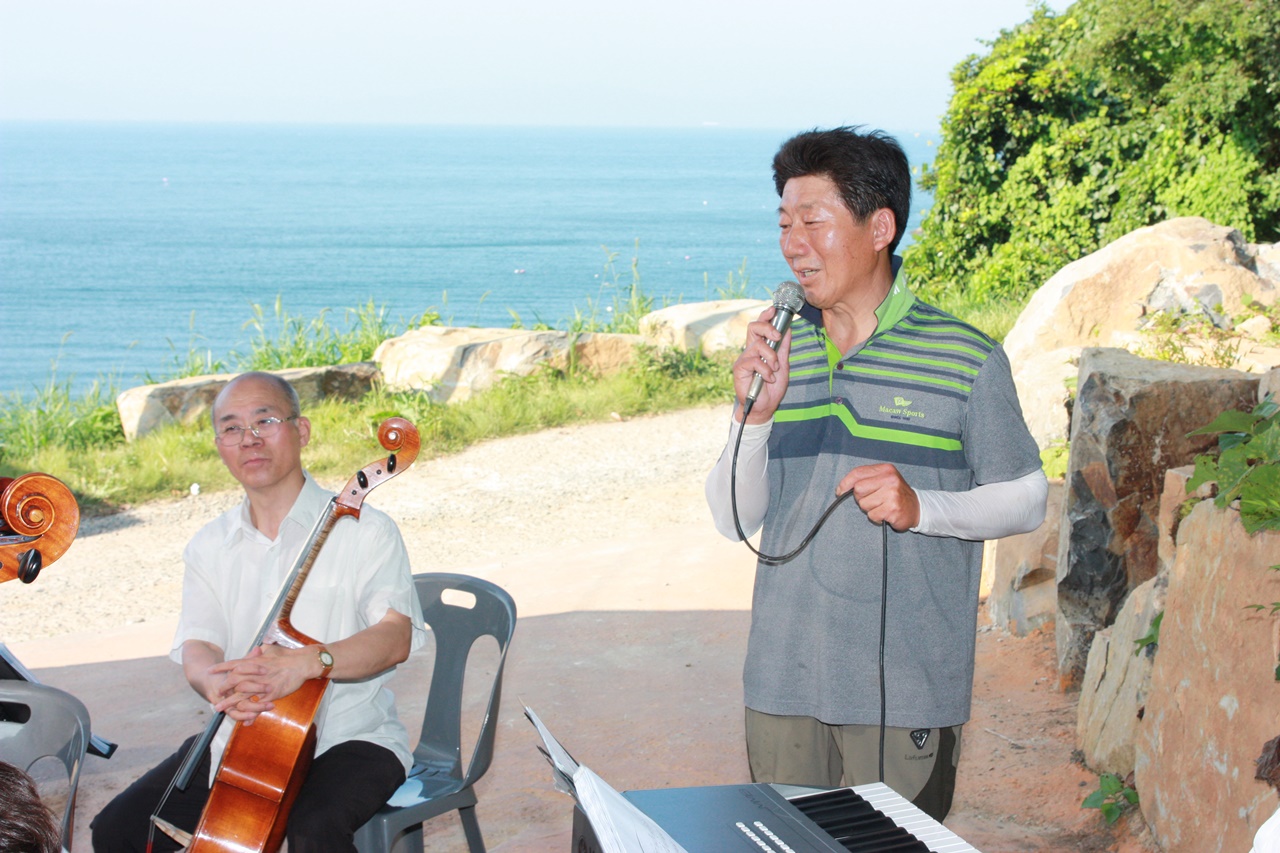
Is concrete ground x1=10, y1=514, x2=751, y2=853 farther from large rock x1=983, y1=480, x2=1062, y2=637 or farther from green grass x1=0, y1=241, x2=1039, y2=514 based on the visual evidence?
green grass x1=0, y1=241, x2=1039, y2=514

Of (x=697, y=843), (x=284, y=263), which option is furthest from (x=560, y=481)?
(x=284, y=263)

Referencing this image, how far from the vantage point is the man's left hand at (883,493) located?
7.33 ft

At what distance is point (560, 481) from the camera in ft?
30.7

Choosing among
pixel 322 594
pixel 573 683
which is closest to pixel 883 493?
pixel 322 594

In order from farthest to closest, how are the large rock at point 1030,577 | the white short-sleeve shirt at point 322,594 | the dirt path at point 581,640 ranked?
the large rock at point 1030,577
the dirt path at point 581,640
the white short-sleeve shirt at point 322,594

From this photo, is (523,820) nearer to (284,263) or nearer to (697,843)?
(697,843)

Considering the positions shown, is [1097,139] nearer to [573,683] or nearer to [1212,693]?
[573,683]

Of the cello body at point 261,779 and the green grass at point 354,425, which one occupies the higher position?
the cello body at point 261,779

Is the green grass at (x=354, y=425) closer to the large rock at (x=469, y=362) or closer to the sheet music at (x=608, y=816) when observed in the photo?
the large rock at (x=469, y=362)

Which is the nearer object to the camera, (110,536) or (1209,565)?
(1209,565)

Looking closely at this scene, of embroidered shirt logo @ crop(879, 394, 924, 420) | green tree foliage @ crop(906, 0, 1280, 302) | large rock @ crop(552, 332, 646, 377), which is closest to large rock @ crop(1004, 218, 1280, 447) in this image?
green tree foliage @ crop(906, 0, 1280, 302)

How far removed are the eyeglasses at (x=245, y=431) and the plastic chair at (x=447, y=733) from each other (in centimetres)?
62

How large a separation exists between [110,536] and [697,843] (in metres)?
7.62

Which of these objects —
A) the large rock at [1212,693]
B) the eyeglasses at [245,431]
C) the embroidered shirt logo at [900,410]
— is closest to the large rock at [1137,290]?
the large rock at [1212,693]
